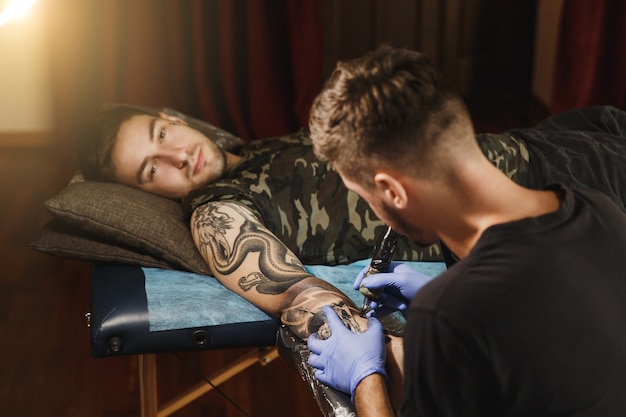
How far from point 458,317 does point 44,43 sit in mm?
3213

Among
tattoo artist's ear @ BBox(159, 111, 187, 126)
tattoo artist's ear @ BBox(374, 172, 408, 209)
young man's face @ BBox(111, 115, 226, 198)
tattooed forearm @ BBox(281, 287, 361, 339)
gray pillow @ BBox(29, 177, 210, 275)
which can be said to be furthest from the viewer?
tattoo artist's ear @ BBox(159, 111, 187, 126)

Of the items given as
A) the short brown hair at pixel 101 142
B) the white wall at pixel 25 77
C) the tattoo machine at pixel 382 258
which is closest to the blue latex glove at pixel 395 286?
the tattoo machine at pixel 382 258

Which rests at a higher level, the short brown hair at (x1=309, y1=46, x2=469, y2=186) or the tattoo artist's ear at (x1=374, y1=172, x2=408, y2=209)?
the short brown hair at (x1=309, y1=46, x2=469, y2=186)

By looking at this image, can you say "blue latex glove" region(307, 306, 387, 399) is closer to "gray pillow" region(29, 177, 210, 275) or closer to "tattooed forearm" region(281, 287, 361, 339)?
"tattooed forearm" region(281, 287, 361, 339)

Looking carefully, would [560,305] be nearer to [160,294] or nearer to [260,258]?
[260,258]

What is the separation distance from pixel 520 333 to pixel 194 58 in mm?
2972

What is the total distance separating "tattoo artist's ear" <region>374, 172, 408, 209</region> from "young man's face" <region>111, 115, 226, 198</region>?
108cm

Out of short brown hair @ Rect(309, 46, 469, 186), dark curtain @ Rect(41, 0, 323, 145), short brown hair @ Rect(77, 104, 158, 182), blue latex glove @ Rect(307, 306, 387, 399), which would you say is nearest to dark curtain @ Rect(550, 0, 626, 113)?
dark curtain @ Rect(41, 0, 323, 145)

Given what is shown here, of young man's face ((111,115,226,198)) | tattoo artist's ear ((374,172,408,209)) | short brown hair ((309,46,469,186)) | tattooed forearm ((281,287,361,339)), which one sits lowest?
tattooed forearm ((281,287,361,339))

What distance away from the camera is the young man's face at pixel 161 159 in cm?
226

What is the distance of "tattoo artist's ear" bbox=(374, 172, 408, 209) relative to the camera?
126cm

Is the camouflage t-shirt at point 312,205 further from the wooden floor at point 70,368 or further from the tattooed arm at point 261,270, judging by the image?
the wooden floor at point 70,368

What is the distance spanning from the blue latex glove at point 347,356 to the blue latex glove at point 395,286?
103mm

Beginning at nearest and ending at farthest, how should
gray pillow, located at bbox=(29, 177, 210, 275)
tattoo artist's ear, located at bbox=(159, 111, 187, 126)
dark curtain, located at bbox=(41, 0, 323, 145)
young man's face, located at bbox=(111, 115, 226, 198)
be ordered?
gray pillow, located at bbox=(29, 177, 210, 275)
young man's face, located at bbox=(111, 115, 226, 198)
tattoo artist's ear, located at bbox=(159, 111, 187, 126)
dark curtain, located at bbox=(41, 0, 323, 145)
